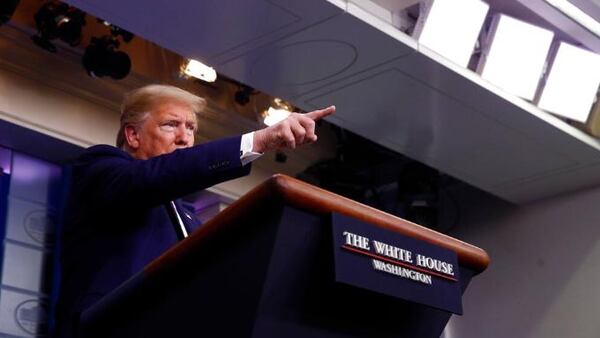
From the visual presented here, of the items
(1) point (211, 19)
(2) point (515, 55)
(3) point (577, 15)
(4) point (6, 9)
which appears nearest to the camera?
(1) point (211, 19)

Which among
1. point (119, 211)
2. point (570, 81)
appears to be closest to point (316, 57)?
A: point (570, 81)

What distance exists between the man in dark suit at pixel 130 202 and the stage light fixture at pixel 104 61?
1912 millimetres

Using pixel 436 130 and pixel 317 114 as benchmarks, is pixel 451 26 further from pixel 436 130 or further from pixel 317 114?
pixel 317 114

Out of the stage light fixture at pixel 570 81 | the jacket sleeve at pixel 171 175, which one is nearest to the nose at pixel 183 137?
the jacket sleeve at pixel 171 175

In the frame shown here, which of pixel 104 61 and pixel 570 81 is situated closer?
pixel 104 61

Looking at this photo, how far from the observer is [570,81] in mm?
3453

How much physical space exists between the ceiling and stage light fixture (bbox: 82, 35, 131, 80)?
1.48 ft

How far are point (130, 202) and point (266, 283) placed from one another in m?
0.38

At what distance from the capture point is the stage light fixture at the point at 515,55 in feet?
10.7

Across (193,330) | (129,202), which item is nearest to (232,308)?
(193,330)

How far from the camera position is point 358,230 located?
104 cm

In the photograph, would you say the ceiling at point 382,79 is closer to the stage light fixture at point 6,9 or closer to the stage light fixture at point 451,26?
the stage light fixture at point 451,26

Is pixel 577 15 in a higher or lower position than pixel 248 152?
higher

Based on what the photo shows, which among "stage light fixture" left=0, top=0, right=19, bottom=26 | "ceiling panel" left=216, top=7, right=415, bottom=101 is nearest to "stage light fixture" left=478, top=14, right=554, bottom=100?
"ceiling panel" left=216, top=7, right=415, bottom=101
